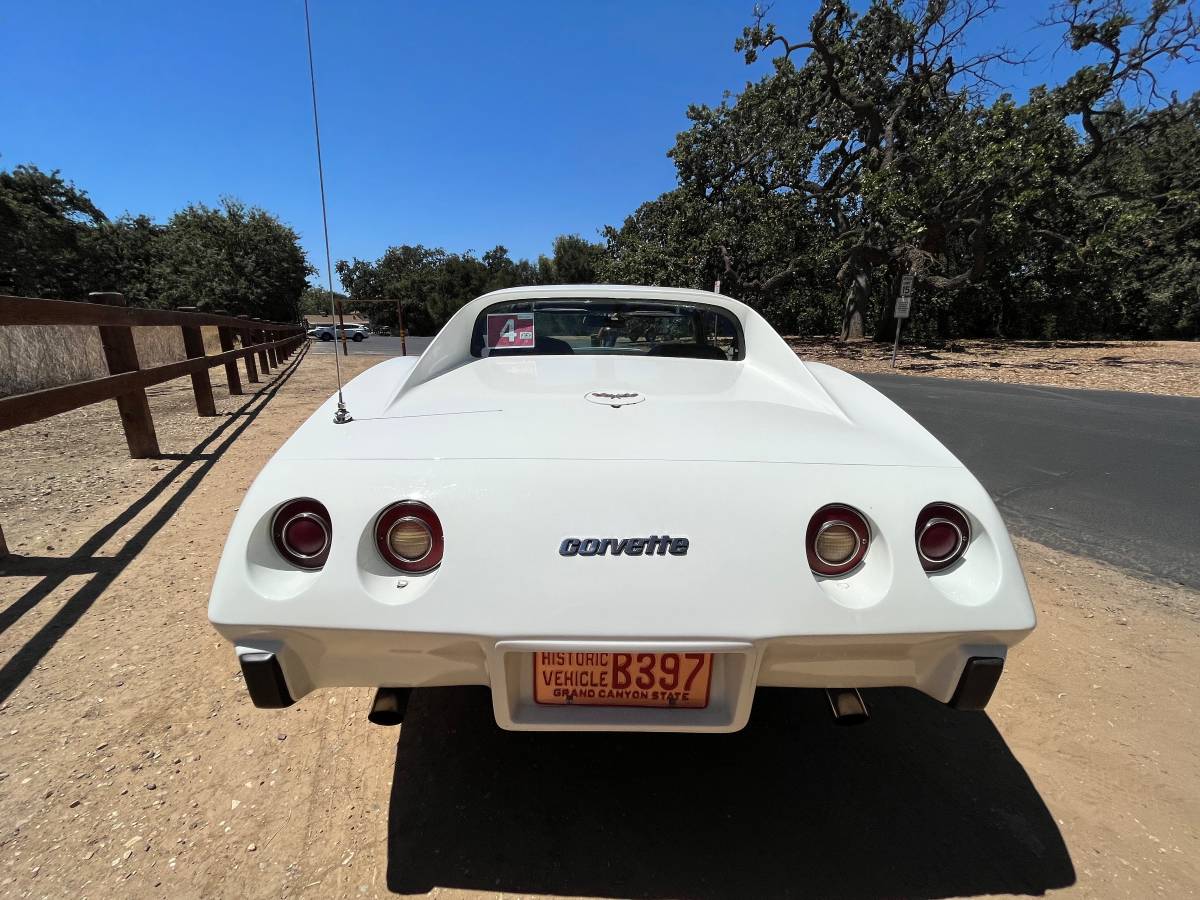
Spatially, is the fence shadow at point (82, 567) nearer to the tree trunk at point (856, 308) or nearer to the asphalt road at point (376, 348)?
the asphalt road at point (376, 348)

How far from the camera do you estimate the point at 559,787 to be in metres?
1.65

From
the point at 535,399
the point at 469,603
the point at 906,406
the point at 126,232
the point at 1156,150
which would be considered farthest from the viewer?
the point at 126,232

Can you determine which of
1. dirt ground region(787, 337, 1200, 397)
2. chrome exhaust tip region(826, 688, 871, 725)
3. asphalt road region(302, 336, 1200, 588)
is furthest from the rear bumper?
dirt ground region(787, 337, 1200, 397)

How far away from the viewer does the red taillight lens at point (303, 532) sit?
127 cm

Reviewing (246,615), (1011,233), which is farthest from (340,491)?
(1011,233)

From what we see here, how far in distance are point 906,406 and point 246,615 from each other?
30.1 ft

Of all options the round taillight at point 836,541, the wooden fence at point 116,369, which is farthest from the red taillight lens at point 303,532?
the wooden fence at point 116,369

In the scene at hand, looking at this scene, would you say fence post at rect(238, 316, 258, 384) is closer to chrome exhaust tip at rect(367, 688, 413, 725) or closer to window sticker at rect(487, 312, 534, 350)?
window sticker at rect(487, 312, 534, 350)

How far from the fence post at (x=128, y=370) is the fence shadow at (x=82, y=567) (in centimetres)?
39

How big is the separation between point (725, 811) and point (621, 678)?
666 mm

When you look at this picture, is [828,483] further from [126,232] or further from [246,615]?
[126,232]

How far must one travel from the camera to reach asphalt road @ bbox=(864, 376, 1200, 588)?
347cm

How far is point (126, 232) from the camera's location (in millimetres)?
37906

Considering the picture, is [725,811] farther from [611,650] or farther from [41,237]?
[41,237]
